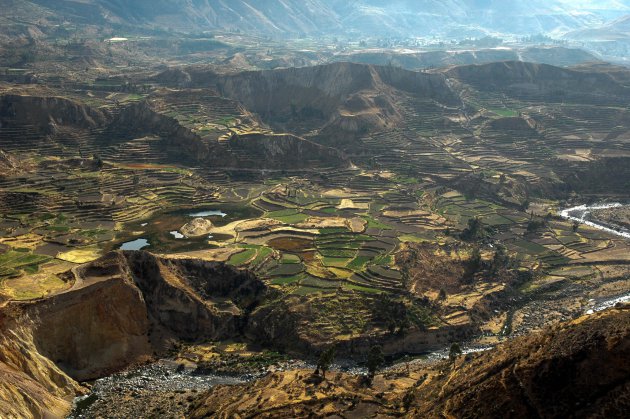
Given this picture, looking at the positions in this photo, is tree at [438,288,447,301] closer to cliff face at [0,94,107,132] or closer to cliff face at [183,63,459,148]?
cliff face at [183,63,459,148]

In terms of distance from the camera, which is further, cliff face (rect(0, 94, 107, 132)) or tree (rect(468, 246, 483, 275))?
cliff face (rect(0, 94, 107, 132))

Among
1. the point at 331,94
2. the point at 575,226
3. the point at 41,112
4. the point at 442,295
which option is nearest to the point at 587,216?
the point at 575,226

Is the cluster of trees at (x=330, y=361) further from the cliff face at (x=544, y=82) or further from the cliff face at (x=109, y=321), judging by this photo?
the cliff face at (x=544, y=82)

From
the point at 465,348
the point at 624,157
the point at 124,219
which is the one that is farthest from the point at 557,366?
the point at 624,157

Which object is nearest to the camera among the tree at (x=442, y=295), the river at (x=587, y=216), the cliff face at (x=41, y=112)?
the tree at (x=442, y=295)

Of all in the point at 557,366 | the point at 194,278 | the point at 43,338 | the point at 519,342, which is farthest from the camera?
the point at 194,278

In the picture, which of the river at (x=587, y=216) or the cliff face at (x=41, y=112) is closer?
the river at (x=587, y=216)

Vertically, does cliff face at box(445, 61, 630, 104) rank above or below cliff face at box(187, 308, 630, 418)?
above

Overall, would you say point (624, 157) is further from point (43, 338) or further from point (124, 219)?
point (43, 338)

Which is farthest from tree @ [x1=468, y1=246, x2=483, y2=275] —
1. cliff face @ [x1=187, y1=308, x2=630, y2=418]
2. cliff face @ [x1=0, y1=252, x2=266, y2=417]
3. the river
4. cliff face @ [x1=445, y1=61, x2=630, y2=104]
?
cliff face @ [x1=445, y1=61, x2=630, y2=104]

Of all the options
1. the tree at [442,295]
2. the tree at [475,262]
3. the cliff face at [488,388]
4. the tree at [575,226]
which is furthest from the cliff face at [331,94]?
the cliff face at [488,388]

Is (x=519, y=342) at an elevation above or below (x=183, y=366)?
above
